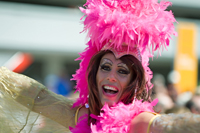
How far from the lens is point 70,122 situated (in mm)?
2193

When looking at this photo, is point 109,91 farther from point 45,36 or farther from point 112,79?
point 45,36

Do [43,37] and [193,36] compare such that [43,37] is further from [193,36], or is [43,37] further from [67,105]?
[67,105]

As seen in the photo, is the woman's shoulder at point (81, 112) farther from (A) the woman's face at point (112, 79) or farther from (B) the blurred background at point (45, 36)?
(B) the blurred background at point (45, 36)

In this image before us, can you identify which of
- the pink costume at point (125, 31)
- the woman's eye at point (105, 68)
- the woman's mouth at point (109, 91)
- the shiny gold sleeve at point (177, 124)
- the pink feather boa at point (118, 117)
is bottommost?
the pink feather boa at point (118, 117)

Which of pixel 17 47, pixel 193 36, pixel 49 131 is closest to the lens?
pixel 49 131

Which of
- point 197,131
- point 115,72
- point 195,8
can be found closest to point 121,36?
point 115,72

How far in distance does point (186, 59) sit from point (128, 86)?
7.30 m

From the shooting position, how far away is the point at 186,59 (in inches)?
345

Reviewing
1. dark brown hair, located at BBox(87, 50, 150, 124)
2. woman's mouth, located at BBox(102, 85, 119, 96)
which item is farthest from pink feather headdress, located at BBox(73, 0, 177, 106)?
woman's mouth, located at BBox(102, 85, 119, 96)

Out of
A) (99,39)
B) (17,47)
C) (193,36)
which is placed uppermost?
(99,39)

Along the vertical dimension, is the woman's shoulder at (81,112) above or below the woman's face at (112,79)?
below

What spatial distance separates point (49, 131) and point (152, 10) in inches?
43.3

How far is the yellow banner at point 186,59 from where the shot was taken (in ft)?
27.6

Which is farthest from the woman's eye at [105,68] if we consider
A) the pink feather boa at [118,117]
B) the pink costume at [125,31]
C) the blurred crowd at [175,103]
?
the blurred crowd at [175,103]
